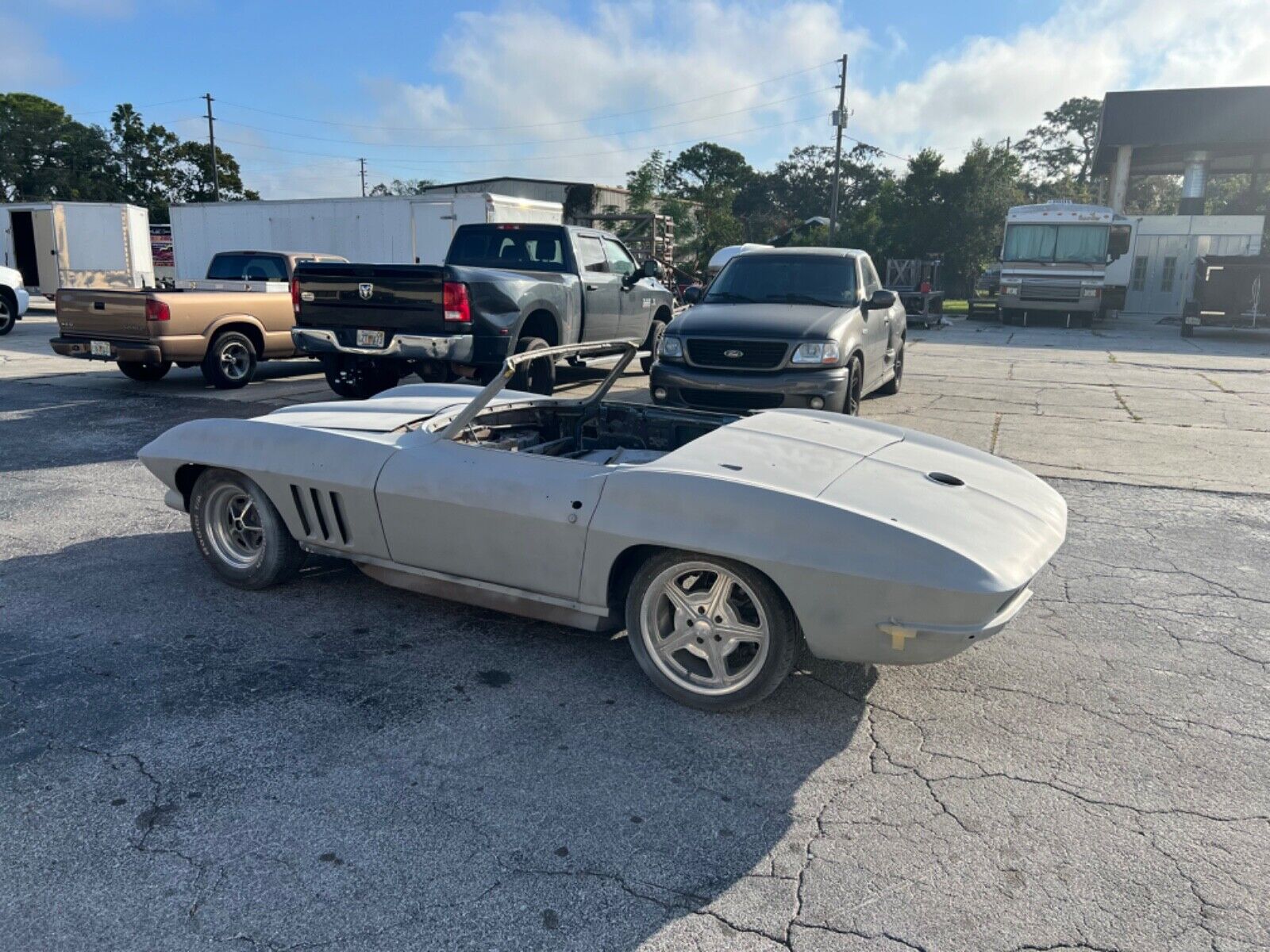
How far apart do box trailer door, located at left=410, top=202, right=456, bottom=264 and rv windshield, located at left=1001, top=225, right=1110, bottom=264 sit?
14271 millimetres

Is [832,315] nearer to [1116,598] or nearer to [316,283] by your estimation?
[1116,598]

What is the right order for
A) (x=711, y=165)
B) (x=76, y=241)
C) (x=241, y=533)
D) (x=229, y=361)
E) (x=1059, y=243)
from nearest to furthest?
(x=241, y=533) < (x=229, y=361) < (x=1059, y=243) < (x=76, y=241) < (x=711, y=165)

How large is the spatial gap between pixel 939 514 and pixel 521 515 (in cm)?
154

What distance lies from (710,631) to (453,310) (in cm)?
615

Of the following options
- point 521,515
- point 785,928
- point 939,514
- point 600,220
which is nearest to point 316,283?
point 521,515

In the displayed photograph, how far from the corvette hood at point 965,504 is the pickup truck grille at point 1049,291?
72.2ft

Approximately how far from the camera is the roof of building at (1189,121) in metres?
31.4

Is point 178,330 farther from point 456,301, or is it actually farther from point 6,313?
point 6,313

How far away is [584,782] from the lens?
2.93m

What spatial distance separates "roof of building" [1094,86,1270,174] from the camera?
3138cm

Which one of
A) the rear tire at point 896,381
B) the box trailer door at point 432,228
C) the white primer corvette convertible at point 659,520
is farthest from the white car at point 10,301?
the white primer corvette convertible at point 659,520

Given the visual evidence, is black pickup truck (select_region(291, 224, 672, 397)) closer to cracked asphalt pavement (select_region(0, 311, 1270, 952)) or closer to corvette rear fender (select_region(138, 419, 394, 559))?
corvette rear fender (select_region(138, 419, 394, 559))

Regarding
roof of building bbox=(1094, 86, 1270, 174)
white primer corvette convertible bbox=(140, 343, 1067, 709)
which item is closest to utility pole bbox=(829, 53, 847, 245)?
roof of building bbox=(1094, 86, 1270, 174)

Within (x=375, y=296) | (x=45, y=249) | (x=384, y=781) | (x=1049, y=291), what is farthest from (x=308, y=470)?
(x=45, y=249)
